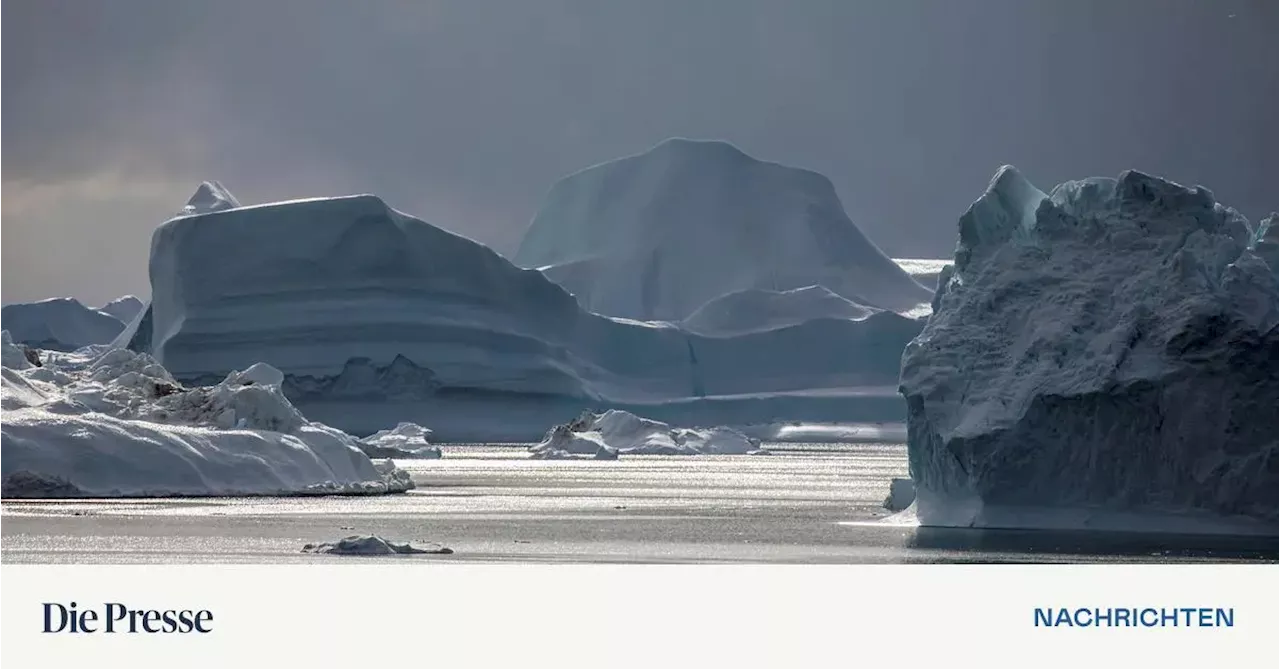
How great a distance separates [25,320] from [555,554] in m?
79.5

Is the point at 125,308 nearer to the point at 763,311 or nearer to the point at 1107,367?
the point at 763,311

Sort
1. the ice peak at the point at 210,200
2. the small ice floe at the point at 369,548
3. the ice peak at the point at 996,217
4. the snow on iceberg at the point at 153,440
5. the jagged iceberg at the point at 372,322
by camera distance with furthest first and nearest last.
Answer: the ice peak at the point at 210,200 < the jagged iceberg at the point at 372,322 < the snow on iceberg at the point at 153,440 < the ice peak at the point at 996,217 < the small ice floe at the point at 369,548

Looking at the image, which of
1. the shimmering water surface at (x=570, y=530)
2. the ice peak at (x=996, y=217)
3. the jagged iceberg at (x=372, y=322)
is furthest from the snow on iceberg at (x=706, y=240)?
the ice peak at (x=996, y=217)

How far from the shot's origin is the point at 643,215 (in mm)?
100688

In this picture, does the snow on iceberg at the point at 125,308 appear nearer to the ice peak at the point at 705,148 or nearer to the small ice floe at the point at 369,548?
the ice peak at the point at 705,148

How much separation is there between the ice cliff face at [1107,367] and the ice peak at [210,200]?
56.5 m

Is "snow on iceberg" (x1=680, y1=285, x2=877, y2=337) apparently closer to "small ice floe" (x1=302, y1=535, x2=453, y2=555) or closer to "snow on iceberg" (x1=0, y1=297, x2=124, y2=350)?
"snow on iceberg" (x1=0, y1=297, x2=124, y2=350)

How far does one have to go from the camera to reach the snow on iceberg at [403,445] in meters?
52.3

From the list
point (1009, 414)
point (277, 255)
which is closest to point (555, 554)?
point (1009, 414)

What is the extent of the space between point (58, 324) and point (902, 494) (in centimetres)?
7739

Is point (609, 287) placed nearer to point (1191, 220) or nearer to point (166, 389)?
point (166, 389)

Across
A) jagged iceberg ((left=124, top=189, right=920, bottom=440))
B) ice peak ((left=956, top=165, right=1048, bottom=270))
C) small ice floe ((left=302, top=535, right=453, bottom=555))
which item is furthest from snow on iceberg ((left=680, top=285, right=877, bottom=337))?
small ice floe ((left=302, top=535, right=453, bottom=555))

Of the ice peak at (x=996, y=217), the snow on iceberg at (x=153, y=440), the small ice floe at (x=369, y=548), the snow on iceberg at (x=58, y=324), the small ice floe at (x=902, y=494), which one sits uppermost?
the snow on iceberg at (x=58, y=324)

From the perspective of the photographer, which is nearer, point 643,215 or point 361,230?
point 361,230
